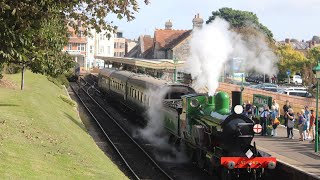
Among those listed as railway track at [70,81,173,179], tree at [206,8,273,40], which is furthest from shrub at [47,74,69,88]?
tree at [206,8,273,40]

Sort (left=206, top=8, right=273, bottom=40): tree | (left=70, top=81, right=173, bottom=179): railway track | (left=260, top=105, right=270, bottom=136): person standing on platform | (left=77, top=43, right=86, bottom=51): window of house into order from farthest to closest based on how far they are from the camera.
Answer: (left=77, top=43, right=86, bottom=51): window of house < (left=206, top=8, right=273, bottom=40): tree < (left=260, top=105, right=270, bottom=136): person standing on platform < (left=70, top=81, right=173, bottom=179): railway track

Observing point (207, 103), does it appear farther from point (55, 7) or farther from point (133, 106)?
point (133, 106)

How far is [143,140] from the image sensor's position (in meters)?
24.8

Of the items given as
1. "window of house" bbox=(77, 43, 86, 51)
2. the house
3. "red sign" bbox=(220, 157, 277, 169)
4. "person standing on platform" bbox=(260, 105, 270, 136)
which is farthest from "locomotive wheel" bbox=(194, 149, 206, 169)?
"window of house" bbox=(77, 43, 86, 51)

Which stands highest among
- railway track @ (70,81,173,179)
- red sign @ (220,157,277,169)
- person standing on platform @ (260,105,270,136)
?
person standing on platform @ (260,105,270,136)

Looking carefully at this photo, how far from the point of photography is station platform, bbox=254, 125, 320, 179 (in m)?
15.7

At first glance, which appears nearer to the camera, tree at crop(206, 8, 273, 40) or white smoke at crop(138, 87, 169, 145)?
white smoke at crop(138, 87, 169, 145)

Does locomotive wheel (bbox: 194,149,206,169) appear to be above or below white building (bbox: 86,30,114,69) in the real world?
below

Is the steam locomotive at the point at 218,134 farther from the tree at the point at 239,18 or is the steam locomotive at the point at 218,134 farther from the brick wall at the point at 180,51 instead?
the tree at the point at 239,18

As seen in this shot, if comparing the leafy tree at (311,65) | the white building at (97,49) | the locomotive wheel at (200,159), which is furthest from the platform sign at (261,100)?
the white building at (97,49)

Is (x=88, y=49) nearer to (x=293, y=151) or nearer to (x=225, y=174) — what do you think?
(x=293, y=151)

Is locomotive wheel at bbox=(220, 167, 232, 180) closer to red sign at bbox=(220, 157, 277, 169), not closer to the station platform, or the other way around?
red sign at bbox=(220, 157, 277, 169)

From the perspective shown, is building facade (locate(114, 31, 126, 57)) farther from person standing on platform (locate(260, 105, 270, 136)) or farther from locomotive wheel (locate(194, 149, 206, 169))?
locomotive wheel (locate(194, 149, 206, 169))

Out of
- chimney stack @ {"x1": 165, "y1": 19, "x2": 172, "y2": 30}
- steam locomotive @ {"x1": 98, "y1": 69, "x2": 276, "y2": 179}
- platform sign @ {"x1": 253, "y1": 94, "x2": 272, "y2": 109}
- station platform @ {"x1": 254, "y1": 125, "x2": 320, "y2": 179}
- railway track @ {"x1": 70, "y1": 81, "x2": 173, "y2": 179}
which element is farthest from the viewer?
chimney stack @ {"x1": 165, "y1": 19, "x2": 172, "y2": 30}
